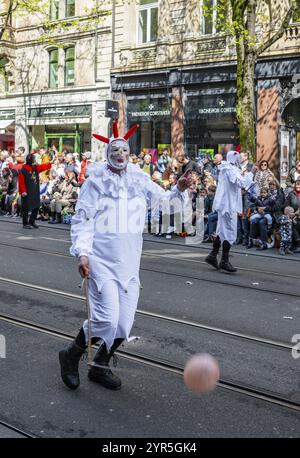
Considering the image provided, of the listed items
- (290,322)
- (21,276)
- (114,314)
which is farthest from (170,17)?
(114,314)

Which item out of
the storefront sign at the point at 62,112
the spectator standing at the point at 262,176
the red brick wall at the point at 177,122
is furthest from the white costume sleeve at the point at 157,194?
the storefront sign at the point at 62,112

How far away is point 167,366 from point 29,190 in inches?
513

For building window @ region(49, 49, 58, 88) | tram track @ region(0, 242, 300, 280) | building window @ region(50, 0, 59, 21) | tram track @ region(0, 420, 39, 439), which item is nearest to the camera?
tram track @ region(0, 420, 39, 439)

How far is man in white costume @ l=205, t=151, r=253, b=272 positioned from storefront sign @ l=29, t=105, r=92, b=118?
59.5 feet

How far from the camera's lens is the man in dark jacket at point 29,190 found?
17688 mm

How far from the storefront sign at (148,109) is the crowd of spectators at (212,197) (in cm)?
427

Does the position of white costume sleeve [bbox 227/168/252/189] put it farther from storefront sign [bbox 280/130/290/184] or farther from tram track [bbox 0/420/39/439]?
storefront sign [bbox 280/130/290/184]

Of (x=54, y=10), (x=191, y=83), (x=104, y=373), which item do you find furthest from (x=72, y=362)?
(x=54, y=10)

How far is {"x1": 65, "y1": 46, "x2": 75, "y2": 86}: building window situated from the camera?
29359 mm

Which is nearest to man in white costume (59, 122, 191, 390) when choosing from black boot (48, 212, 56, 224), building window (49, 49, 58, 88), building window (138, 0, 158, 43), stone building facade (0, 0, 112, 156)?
black boot (48, 212, 56, 224)

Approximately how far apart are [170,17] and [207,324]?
19892 millimetres

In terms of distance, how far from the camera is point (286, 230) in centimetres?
1398

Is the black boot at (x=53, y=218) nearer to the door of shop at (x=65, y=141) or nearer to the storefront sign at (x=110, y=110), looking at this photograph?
the storefront sign at (x=110, y=110)

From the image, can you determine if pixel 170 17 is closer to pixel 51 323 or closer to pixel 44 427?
pixel 51 323
